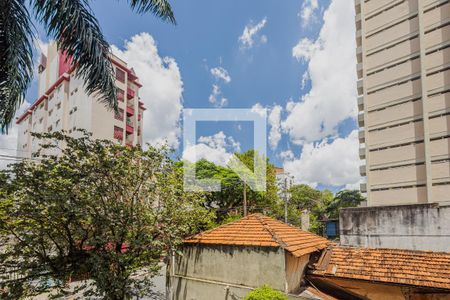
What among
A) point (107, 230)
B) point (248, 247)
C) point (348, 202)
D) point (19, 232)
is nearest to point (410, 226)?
point (248, 247)

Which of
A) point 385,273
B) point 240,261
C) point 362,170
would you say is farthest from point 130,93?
point 385,273

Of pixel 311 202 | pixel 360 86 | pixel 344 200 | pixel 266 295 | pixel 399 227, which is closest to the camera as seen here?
pixel 266 295

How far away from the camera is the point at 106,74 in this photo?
7617mm

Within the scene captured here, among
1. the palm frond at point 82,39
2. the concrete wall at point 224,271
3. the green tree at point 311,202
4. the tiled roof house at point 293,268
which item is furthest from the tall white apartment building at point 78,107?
the palm frond at point 82,39

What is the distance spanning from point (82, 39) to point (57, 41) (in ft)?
2.38

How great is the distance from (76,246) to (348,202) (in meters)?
39.1

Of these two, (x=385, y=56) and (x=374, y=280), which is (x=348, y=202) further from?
(x=374, y=280)

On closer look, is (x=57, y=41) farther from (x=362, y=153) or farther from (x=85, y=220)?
(x=362, y=153)

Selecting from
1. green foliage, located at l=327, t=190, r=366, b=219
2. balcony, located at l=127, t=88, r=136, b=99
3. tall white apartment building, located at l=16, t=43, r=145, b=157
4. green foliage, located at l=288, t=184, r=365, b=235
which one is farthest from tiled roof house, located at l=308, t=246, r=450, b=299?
green foliage, located at l=327, t=190, r=366, b=219

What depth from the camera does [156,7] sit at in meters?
7.60

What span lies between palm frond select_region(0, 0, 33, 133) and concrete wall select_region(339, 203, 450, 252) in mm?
Answer: 15446

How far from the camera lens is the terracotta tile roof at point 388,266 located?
9.12m

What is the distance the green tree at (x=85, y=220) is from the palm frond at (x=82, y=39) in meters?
2.54

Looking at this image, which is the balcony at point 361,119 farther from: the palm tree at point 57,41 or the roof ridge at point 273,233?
the palm tree at point 57,41
